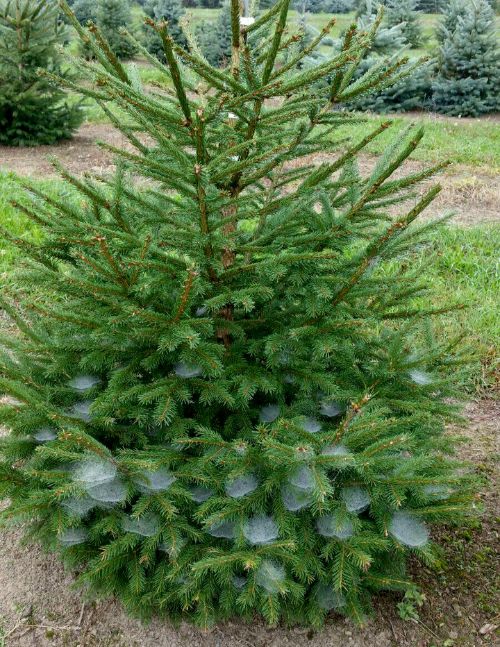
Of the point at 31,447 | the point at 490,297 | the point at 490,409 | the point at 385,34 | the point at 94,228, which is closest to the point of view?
the point at 94,228

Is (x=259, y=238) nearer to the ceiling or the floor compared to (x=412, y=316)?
nearer to the ceiling

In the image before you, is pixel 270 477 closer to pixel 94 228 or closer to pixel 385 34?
pixel 94 228

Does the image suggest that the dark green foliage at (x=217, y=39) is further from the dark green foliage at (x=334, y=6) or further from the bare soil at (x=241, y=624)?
the dark green foliage at (x=334, y=6)

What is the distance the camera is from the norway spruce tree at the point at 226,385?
1.96 m

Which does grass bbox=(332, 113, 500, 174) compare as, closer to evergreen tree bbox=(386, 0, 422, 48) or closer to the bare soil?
evergreen tree bbox=(386, 0, 422, 48)

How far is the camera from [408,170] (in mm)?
7699

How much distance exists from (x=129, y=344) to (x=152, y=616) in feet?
3.71

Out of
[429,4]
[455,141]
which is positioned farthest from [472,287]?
[429,4]

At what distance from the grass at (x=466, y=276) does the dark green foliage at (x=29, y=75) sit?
234cm

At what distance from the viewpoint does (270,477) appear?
80.7 inches

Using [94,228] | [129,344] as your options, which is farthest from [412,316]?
[94,228]

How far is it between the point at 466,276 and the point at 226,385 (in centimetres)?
345

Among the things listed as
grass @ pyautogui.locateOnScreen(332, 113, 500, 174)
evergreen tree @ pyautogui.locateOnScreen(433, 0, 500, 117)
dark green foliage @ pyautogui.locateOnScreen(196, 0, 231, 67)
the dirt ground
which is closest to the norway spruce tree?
the dirt ground

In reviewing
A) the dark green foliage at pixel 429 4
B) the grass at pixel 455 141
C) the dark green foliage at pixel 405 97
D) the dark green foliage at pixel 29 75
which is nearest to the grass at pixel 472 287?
the grass at pixel 455 141
